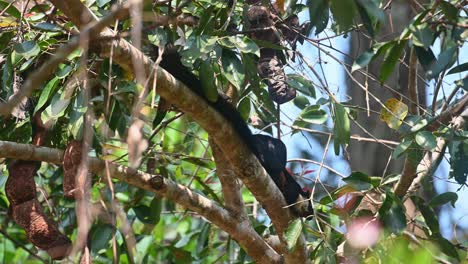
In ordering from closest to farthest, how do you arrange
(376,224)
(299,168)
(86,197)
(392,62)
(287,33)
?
(86,197) → (392,62) → (376,224) → (287,33) → (299,168)

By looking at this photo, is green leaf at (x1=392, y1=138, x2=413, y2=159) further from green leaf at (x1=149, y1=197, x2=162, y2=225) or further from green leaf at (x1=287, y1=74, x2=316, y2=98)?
green leaf at (x1=149, y1=197, x2=162, y2=225)

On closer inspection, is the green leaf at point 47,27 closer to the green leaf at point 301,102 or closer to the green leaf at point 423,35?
the green leaf at point 423,35

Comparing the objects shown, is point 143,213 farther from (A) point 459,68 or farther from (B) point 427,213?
(A) point 459,68

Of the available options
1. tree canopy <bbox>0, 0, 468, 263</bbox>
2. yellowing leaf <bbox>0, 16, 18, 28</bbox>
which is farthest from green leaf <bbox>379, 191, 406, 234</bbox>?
yellowing leaf <bbox>0, 16, 18, 28</bbox>

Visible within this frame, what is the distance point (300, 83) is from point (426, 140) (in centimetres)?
50

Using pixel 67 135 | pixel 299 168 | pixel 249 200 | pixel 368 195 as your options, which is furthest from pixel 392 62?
pixel 249 200

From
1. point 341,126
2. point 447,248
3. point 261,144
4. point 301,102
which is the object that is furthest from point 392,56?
point 301,102

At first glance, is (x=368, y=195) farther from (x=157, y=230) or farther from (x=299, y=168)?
(x=157, y=230)

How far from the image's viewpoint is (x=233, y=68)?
238cm

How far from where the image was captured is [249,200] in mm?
4461

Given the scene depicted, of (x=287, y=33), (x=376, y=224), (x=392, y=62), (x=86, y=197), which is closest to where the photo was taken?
(x=86, y=197)

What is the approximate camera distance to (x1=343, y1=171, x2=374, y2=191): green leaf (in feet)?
8.42

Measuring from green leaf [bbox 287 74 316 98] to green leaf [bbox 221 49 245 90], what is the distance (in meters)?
0.24

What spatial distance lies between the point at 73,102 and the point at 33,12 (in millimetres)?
416
